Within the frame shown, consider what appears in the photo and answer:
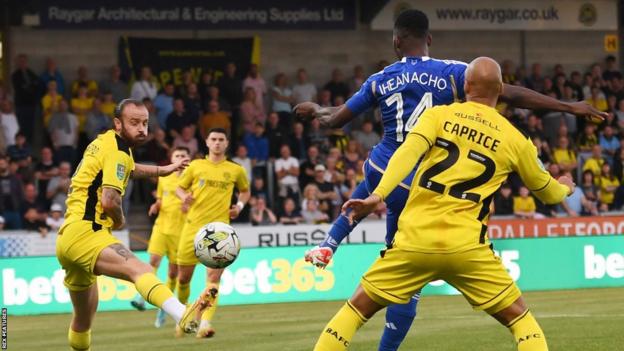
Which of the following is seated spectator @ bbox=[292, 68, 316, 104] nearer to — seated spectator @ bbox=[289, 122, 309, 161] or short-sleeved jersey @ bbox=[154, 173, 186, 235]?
seated spectator @ bbox=[289, 122, 309, 161]

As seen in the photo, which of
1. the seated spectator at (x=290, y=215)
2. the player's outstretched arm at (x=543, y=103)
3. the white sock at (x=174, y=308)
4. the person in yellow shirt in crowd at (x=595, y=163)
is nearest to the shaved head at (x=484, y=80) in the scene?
the player's outstretched arm at (x=543, y=103)

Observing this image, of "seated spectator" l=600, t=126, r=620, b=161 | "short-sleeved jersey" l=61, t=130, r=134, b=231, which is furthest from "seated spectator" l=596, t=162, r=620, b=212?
"short-sleeved jersey" l=61, t=130, r=134, b=231

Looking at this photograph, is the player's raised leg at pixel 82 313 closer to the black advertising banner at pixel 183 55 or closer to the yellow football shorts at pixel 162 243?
the yellow football shorts at pixel 162 243

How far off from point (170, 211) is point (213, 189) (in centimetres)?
270

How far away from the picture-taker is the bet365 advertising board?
68.6ft

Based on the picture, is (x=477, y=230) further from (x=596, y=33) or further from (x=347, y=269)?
(x=596, y=33)

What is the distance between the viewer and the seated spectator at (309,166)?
90.9 feet

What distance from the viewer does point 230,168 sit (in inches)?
653

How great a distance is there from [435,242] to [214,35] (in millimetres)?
23909

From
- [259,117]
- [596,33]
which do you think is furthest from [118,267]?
[596,33]

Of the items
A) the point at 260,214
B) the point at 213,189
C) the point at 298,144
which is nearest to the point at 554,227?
the point at 298,144

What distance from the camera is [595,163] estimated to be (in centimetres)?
2983

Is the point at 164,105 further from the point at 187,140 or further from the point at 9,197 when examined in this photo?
the point at 9,197

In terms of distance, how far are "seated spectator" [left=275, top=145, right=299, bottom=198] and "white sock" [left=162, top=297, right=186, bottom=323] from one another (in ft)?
56.3
